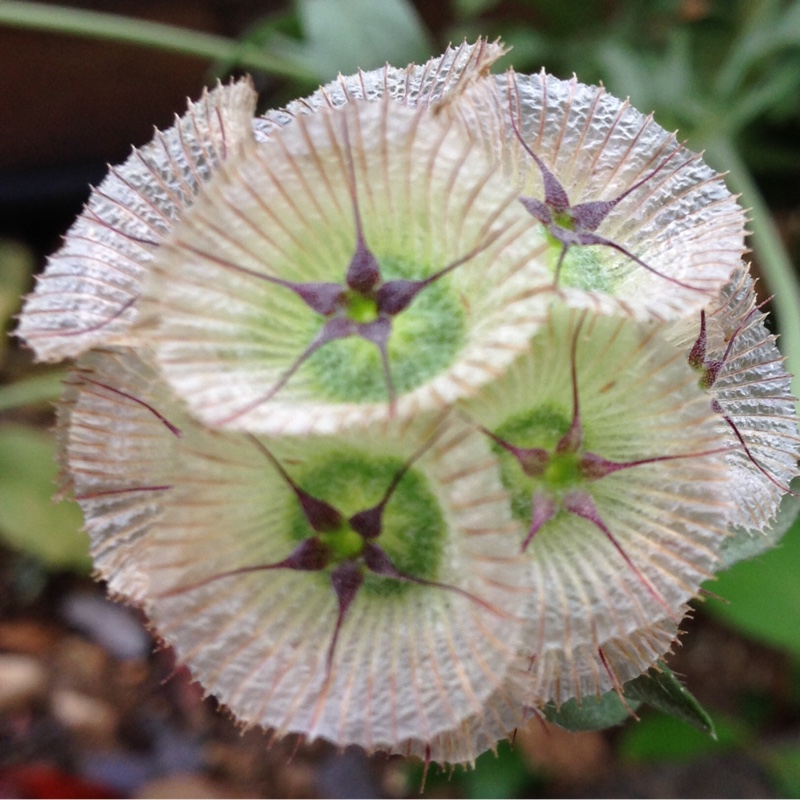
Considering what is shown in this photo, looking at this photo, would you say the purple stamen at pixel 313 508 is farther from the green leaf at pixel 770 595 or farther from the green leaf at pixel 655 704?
the green leaf at pixel 770 595

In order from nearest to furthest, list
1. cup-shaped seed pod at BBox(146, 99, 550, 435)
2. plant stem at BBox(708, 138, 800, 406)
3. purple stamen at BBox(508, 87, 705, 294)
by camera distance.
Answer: cup-shaped seed pod at BBox(146, 99, 550, 435) → purple stamen at BBox(508, 87, 705, 294) → plant stem at BBox(708, 138, 800, 406)

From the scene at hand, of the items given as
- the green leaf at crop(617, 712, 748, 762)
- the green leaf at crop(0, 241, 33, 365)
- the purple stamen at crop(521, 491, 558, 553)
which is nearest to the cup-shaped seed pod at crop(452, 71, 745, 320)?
the purple stamen at crop(521, 491, 558, 553)

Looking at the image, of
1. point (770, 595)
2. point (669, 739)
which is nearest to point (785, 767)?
point (669, 739)

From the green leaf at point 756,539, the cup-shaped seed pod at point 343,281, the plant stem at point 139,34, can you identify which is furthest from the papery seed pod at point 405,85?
the plant stem at point 139,34

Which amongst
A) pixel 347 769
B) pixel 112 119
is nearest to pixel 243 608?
pixel 347 769

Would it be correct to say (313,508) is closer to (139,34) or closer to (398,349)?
(398,349)

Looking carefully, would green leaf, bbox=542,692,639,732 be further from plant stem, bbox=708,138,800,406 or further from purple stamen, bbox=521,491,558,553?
plant stem, bbox=708,138,800,406
